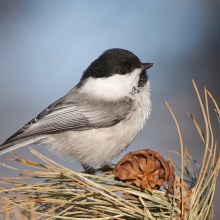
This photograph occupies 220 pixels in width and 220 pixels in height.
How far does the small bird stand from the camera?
120cm

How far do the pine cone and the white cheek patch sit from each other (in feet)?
2.11

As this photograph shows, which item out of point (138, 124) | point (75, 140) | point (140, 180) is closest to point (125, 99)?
point (138, 124)

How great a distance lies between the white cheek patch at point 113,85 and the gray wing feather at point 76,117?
4cm

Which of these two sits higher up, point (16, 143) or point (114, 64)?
point (114, 64)

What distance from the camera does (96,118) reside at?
49.5 inches

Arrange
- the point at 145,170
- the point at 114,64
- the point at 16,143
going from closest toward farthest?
the point at 145,170, the point at 16,143, the point at 114,64

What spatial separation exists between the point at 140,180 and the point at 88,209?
0.13 m

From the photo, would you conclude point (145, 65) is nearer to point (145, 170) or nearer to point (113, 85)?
point (113, 85)

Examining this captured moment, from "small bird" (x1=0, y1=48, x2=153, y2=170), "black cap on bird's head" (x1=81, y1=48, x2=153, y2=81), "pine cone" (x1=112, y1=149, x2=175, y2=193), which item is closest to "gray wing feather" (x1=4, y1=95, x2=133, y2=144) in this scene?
"small bird" (x1=0, y1=48, x2=153, y2=170)

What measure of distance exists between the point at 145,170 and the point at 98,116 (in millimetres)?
606

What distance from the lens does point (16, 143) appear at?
117 centimetres

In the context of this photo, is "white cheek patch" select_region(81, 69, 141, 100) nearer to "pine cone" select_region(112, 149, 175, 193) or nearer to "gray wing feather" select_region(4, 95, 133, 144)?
"gray wing feather" select_region(4, 95, 133, 144)

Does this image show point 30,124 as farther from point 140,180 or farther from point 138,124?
point 140,180

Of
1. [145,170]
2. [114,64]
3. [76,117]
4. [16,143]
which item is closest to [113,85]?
[114,64]
